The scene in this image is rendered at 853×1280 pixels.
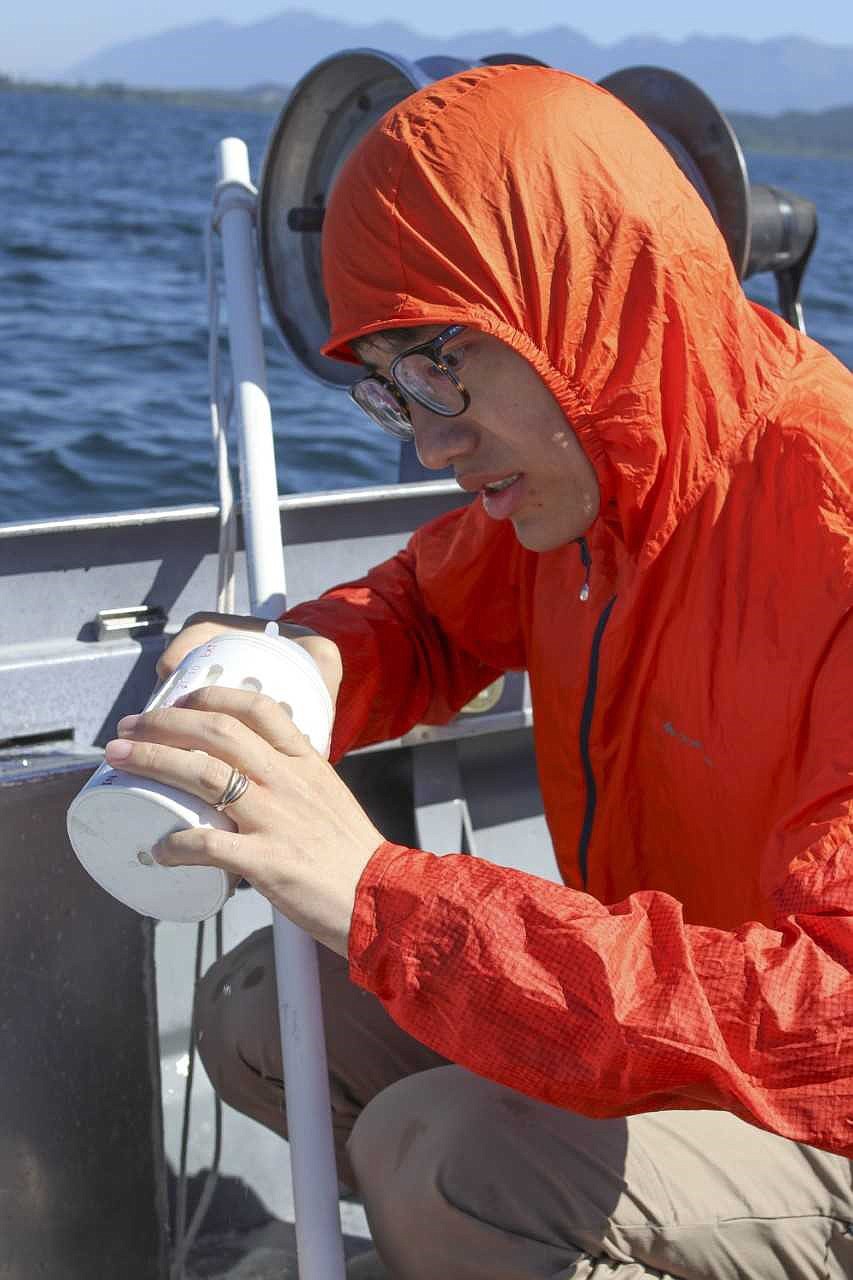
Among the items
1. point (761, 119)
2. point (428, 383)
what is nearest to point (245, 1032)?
point (428, 383)

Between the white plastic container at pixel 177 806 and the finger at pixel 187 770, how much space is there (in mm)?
11

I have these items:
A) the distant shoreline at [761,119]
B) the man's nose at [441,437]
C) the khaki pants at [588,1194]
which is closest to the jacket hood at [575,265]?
the man's nose at [441,437]

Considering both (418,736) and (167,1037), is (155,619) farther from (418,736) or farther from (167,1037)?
(167,1037)

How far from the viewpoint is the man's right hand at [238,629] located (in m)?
1.58

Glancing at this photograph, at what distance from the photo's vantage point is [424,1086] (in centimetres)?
152

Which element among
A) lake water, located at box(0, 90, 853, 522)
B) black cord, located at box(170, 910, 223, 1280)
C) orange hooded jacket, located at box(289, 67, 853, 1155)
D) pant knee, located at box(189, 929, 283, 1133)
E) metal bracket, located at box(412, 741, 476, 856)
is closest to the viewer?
orange hooded jacket, located at box(289, 67, 853, 1155)

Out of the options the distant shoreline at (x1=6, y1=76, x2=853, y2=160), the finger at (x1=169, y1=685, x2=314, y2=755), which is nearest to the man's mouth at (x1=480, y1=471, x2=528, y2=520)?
the finger at (x1=169, y1=685, x2=314, y2=755)

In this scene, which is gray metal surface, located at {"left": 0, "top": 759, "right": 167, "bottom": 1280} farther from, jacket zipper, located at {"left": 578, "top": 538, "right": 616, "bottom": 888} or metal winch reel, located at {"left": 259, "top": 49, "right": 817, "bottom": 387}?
metal winch reel, located at {"left": 259, "top": 49, "right": 817, "bottom": 387}

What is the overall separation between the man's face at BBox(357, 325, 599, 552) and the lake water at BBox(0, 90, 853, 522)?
3.94ft

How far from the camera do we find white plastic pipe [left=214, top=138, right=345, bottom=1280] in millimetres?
1540

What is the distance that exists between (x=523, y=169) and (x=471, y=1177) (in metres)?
1.00

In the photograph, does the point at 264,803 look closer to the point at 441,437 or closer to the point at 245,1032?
the point at 441,437

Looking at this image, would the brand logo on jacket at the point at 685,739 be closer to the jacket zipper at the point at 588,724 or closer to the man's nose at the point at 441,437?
the jacket zipper at the point at 588,724

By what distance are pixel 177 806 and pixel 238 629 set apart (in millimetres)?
459
